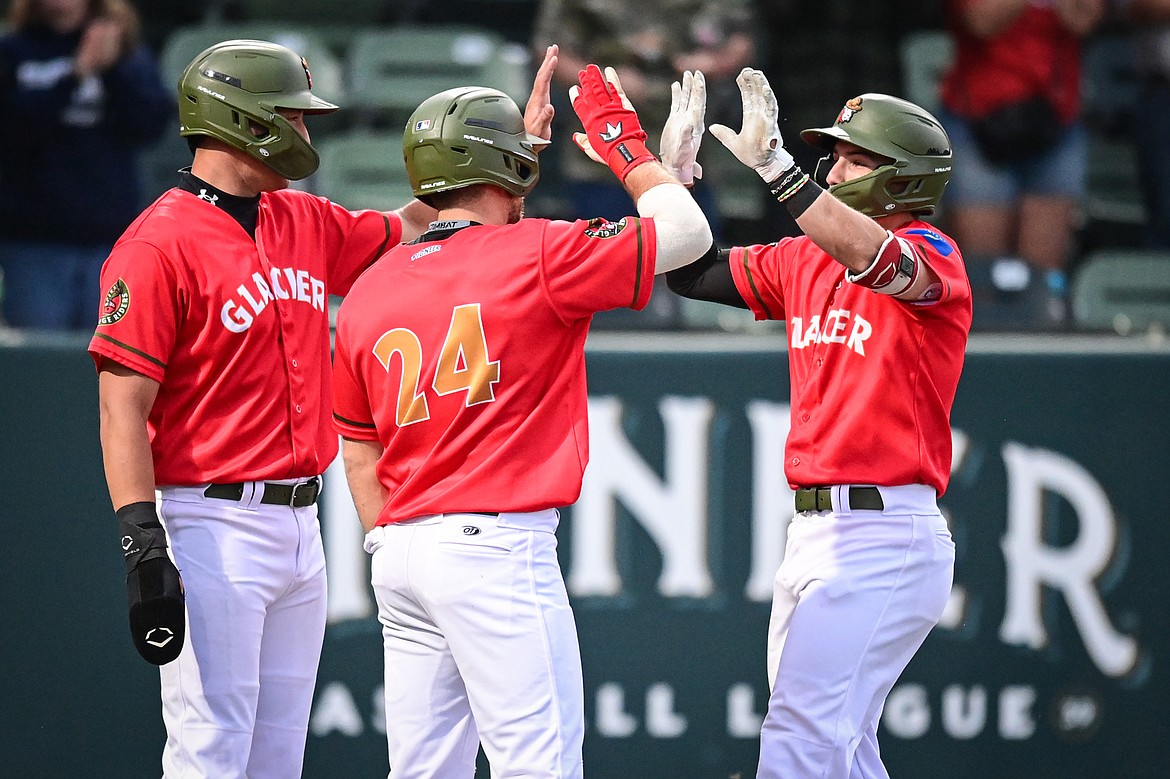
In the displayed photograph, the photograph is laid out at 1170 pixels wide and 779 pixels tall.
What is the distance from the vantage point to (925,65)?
23.1ft

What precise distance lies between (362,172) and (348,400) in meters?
3.03

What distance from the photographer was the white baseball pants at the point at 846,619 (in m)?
3.62

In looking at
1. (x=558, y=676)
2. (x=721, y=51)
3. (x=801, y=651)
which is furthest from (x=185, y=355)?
(x=721, y=51)

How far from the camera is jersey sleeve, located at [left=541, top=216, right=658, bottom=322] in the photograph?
3.38m

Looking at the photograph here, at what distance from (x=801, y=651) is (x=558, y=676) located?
0.69 metres

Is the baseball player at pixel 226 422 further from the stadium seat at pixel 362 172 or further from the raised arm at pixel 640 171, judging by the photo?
the stadium seat at pixel 362 172

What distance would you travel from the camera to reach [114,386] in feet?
11.3

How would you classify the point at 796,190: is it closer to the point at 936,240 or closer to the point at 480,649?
the point at 936,240

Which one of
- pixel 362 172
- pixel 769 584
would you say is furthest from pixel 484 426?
pixel 362 172

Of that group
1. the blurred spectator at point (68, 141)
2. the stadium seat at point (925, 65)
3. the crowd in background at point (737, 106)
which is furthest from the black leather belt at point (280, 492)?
the stadium seat at point (925, 65)

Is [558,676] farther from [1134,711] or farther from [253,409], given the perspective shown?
[1134,711]

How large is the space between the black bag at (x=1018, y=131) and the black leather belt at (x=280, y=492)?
156 inches

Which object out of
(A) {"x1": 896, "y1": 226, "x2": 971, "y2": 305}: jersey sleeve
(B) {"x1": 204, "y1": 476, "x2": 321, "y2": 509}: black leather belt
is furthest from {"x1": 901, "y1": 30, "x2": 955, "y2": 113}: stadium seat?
(B) {"x1": 204, "y1": 476, "x2": 321, "y2": 509}: black leather belt

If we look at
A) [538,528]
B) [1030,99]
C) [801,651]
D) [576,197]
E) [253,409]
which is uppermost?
[1030,99]
